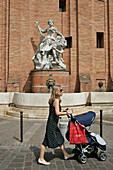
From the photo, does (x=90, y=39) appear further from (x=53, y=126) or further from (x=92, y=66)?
(x=53, y=126)

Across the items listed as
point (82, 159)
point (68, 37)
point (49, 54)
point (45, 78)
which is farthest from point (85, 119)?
point (68, 37)

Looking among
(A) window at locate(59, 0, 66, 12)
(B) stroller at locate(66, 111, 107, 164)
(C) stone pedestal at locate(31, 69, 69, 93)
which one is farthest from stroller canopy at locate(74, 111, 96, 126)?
(A) window at locate(59, 0, 66, 12)

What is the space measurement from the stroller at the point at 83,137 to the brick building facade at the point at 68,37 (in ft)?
35.4

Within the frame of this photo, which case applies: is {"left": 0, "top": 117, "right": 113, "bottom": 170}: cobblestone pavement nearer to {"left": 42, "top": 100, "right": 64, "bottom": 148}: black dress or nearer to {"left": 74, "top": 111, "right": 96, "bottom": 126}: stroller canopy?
{"left": 42, "top": 100, "right": 64, "bottom": 148}: black dress

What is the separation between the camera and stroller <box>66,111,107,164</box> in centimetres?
316

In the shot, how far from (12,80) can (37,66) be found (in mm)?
3135

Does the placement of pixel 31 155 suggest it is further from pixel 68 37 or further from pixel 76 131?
pixel 68 37

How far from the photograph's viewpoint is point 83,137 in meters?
3.20

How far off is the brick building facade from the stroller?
10798 millimetres

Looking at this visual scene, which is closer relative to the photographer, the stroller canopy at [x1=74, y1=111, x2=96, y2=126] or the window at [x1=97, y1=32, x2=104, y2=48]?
the stroller canopy at [x1=74, y1=111, x2=96, y2=126]

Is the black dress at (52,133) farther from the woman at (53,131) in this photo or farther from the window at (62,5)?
the window at (62,5)

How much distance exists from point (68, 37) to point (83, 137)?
13.9 meters

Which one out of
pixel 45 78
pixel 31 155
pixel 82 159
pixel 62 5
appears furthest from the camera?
pixel 62 5

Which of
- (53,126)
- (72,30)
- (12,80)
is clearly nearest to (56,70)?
(12,80)
